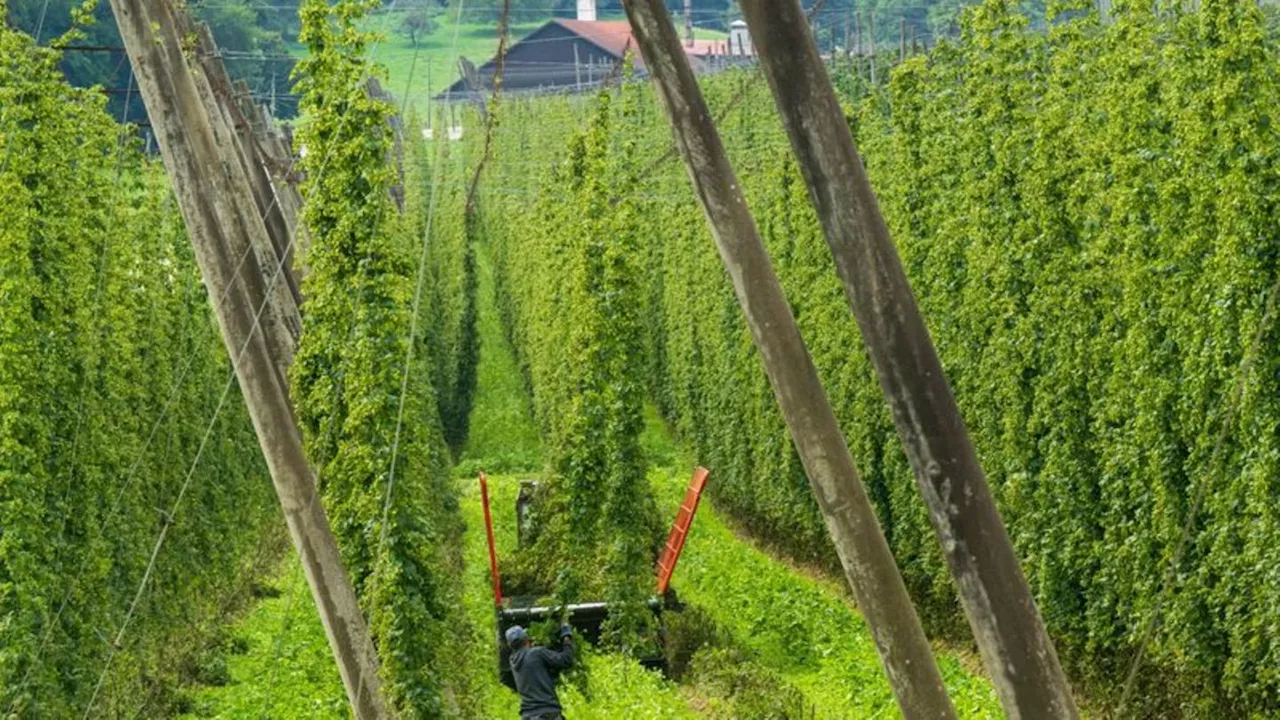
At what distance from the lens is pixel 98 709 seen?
2002 cm

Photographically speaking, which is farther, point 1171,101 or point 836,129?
point 1171,101

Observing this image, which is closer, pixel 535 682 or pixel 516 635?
pixel 535 682

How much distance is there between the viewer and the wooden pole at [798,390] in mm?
7496

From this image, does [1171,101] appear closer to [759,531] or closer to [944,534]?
[944,534]

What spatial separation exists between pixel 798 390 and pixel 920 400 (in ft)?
2.76

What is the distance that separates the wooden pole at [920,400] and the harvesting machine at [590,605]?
15.5 m

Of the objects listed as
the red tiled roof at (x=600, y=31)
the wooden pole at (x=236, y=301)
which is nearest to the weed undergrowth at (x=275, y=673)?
the wooden pole at (x=236, y=301)

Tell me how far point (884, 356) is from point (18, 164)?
48.7ft

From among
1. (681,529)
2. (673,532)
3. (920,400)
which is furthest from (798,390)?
(673,532)

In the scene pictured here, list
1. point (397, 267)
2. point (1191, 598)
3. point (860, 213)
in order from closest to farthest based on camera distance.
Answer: point (860, 213) → point (1191, 598) → point (397, 267)

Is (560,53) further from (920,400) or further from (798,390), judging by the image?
(920,400)

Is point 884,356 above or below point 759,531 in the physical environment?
above

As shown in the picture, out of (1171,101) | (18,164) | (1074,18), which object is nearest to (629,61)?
(1074,18)

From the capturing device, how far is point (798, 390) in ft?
25.2
